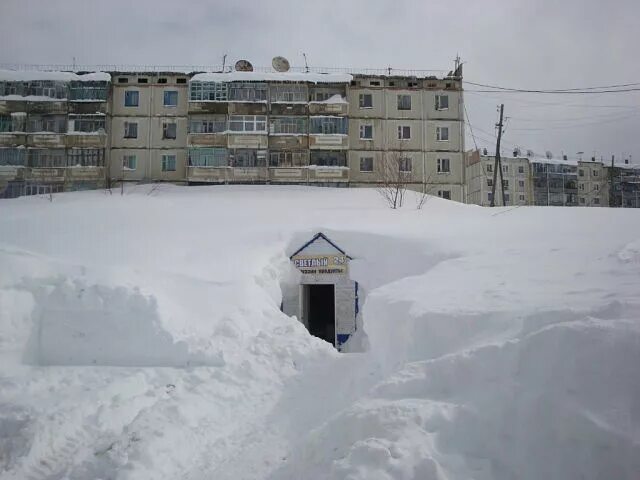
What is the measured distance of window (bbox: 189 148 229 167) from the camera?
33906 mm

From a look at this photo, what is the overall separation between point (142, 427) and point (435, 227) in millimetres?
14629

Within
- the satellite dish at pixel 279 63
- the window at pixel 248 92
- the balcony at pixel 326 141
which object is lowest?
the balcony at pixel 326 141

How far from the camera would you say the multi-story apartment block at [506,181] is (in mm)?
63094

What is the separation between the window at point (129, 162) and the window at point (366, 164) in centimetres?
1681

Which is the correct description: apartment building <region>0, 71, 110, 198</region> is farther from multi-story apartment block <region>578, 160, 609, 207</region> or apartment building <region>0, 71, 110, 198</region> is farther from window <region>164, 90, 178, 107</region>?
multi-story apartment block <region>578, 160, 609, 207</region>

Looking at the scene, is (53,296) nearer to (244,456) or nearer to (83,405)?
(83,405)

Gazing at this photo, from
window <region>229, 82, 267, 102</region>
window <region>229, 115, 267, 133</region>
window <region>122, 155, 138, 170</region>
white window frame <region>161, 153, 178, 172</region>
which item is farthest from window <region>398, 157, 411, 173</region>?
window <region>122, 155, 138, 170</region>

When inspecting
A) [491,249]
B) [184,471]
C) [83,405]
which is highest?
[491,249]

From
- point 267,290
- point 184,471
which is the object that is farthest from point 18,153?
point 184,471

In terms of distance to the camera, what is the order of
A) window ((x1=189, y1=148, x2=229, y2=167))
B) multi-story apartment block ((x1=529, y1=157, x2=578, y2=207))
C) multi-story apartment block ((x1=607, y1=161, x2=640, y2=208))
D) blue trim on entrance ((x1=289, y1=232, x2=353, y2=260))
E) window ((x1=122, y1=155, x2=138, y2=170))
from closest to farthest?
blue trim on entrance ((x1=289, y1=232, x2=353, y2=260))
window ((x1=189, y1=148, x2=229, y2=167))
window ((x1=122, y1=155, x2=138, y2=170))
multi-story apartment block ((x1=607, y1=161, x2=640, y2=208))
multi-story apartment block ((x1=529, y1=157, x2=578, y2=207))

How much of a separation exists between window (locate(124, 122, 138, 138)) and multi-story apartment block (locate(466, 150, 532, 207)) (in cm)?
4351

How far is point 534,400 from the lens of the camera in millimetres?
4289

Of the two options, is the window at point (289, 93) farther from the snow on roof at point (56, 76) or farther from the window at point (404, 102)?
the snow on roof at point (56, 76)

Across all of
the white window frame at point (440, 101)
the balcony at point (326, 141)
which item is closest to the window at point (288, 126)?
the balcony at point (326, 141)
